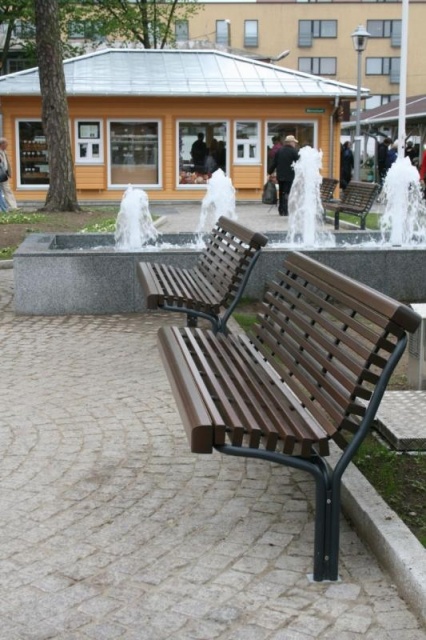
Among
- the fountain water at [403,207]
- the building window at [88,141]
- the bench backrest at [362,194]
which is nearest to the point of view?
the fountain water at [403,207]

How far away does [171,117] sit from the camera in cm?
2955

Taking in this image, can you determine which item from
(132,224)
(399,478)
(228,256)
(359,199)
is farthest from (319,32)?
(399,478)

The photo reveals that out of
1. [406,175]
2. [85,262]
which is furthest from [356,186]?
[85,262]

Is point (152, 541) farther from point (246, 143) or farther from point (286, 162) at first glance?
point (246, 143)

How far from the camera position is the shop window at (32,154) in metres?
29.4

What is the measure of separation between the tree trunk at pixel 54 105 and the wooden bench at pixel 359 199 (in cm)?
584

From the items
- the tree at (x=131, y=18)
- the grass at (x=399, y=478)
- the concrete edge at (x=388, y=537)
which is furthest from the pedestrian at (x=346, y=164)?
the concrete edge at (x=388, y=537)

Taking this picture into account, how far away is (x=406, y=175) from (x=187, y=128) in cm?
1771

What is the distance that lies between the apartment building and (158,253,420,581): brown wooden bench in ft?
260

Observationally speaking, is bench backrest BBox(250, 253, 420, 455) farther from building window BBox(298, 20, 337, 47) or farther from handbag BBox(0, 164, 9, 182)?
building window BBox(298, 20, 337, 47)

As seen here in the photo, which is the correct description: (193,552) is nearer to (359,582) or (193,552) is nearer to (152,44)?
(359,582)

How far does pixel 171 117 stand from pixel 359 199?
43.1 ft

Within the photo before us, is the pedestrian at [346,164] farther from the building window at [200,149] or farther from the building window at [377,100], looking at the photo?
the building window at [377,100]

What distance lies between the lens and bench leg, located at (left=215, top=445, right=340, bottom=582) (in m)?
3.75
